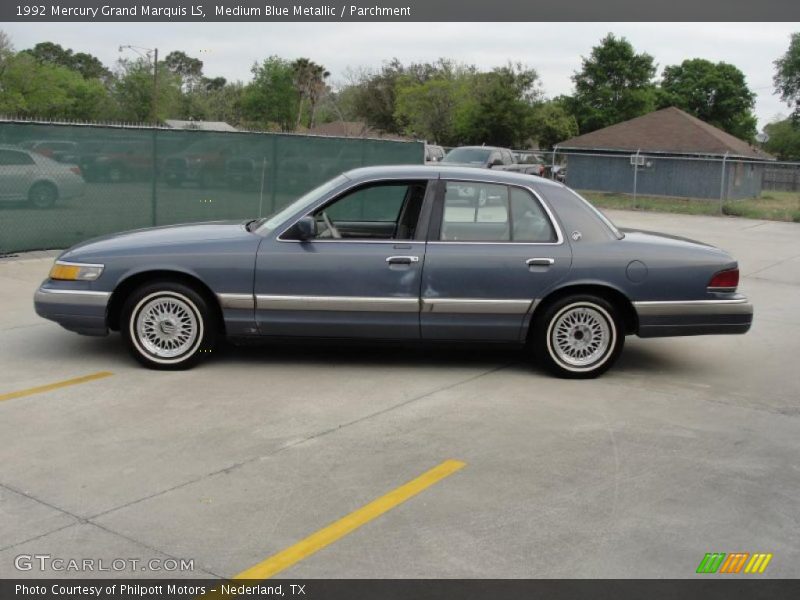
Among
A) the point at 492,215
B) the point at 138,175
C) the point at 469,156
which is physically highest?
the point at 469,156

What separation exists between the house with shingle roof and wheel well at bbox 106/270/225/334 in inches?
1109

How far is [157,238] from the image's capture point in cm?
739

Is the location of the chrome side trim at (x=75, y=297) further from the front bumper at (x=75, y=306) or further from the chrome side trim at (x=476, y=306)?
the chrome side trim at (x=476, y=306)

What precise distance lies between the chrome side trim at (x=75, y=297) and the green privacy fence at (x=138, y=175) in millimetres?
5635

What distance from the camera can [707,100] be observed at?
69938 mm

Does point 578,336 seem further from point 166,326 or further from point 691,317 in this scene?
point 166,326

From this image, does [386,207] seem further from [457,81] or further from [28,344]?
[457,81]

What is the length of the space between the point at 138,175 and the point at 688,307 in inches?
364

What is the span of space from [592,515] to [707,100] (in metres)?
70.8

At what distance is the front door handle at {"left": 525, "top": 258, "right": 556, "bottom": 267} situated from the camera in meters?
7.21

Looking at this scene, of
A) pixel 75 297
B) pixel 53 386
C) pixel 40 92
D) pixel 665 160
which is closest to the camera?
pixel 53 386

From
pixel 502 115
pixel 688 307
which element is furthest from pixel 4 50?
pixel 688 307

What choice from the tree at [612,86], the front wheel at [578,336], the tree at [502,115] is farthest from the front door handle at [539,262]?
the tree at [612,86]
